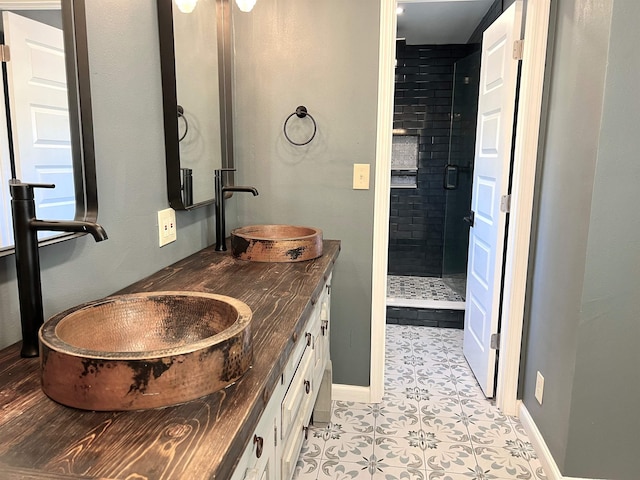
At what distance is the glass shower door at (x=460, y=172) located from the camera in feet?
13.3

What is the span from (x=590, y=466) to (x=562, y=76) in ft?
5.12

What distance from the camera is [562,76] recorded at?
6.33ft

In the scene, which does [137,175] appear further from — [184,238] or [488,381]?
[488,381]

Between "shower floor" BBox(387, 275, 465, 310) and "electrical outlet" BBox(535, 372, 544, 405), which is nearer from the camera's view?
"electrical outlet" BBox(535, 372, 544, 405)

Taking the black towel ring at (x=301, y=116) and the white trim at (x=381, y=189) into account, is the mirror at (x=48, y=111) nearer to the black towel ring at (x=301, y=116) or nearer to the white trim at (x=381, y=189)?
the black towel ring at (x=301, y=116)

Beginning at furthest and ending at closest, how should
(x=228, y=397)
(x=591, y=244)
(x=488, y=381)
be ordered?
1. (x=488, y=381)
2. (x=591, y=244)
3. (x=228, y=397)

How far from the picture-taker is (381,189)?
2.26 meters

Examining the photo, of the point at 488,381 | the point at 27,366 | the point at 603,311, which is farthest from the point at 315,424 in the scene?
the point at 27,366

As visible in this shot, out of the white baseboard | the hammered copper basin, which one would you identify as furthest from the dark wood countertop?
the white baseboard

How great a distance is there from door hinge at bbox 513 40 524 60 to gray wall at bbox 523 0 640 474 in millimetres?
182

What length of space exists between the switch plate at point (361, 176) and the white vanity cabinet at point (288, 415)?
631 millimetres

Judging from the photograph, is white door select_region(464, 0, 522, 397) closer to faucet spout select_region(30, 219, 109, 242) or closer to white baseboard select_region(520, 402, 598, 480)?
white baseboard select_region(520, 402, 598, 480)

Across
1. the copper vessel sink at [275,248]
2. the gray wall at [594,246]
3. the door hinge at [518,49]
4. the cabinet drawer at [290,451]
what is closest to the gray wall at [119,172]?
the copper vessel sink at [275,248]

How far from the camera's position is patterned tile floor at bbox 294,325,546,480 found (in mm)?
1958
